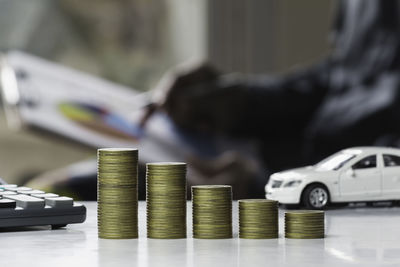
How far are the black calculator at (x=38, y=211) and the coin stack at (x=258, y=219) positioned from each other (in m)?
1.23

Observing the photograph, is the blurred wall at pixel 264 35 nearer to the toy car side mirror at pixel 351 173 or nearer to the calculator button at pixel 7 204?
the toy car side mirror at pixel 351 173

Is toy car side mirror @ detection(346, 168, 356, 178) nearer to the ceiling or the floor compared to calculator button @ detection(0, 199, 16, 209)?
nearer to the ceiling

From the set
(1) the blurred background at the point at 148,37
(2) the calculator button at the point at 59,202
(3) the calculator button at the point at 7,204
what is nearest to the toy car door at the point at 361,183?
(2) the calculator button at the point at 59,202

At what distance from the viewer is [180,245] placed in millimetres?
6508

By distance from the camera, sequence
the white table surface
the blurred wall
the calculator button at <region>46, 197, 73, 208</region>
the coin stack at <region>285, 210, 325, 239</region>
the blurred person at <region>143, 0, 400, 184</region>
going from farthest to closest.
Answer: the blurred wall, the blurred person at <region>143, 0, 400, 184</region>, the calculator button at <region>46, 197, 73, 208</region>, the coin stack at <region>285, 210, 325, 239</region>, the white table surface

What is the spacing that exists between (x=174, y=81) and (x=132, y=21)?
0.96m

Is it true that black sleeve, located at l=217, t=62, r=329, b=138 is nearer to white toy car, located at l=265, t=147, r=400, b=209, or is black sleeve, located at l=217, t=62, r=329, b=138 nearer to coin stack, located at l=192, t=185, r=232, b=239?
white toy car, located at l=265, t=147, r=400, b=209

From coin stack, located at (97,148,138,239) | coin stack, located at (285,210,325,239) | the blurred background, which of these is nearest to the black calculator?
coin stack, located at (97,148,138,239)

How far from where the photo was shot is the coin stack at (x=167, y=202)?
22.6ft

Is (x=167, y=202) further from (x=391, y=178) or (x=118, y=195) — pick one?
(x=391, y=178)

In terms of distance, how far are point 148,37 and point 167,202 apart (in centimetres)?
762

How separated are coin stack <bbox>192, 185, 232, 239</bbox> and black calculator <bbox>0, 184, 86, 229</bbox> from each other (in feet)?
3.20

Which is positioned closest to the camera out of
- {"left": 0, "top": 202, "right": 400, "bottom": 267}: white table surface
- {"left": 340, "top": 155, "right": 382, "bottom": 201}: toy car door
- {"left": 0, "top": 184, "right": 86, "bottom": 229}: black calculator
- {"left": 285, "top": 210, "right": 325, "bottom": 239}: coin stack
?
{"left": 0, "top": 202, "right": 400, "bottom": 267}: white table surface

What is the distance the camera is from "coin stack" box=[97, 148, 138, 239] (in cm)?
688
